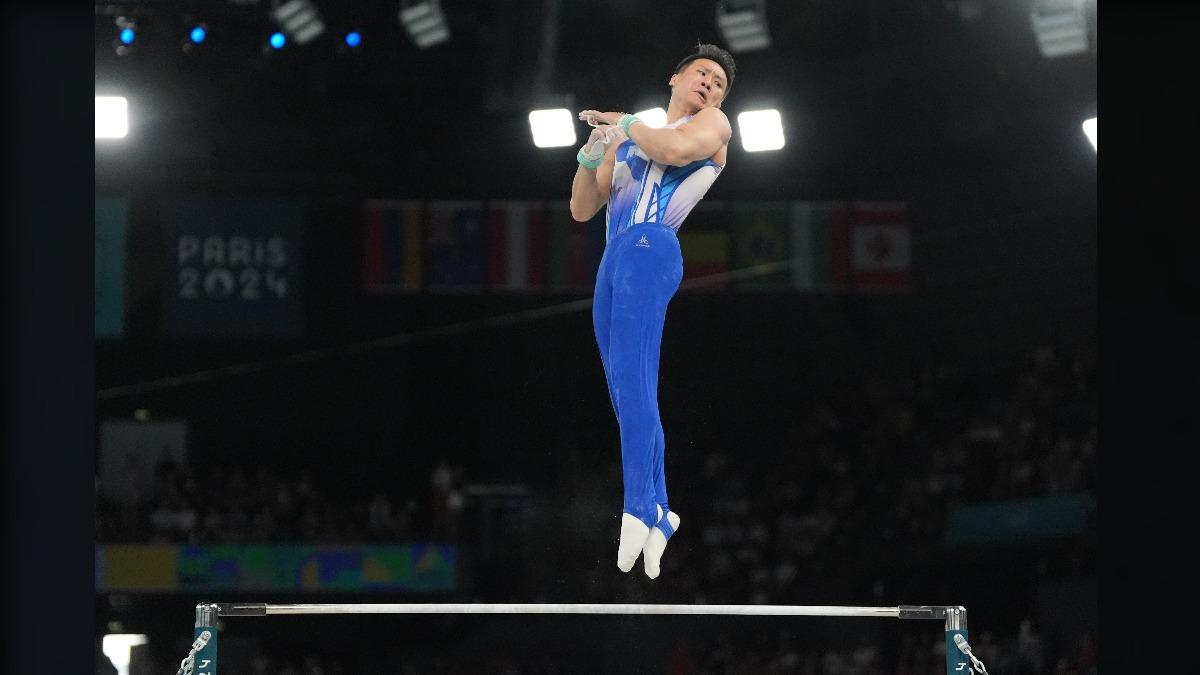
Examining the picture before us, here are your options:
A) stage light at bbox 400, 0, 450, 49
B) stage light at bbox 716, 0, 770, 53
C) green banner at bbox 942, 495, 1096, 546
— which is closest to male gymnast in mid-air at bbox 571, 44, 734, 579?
stage light at bbox 716, 0, 770, 53

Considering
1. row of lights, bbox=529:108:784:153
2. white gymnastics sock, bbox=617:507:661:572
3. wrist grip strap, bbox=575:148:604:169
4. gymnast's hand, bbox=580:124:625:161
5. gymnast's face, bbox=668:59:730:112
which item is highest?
row of lights, bbox=529:108:784:153

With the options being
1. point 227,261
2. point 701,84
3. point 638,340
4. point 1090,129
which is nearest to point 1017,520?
point 1090,129

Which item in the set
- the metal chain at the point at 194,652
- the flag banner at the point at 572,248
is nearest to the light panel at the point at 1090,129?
the flag banner at the point at 572,248

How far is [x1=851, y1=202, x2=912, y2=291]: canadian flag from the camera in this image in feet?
30.8

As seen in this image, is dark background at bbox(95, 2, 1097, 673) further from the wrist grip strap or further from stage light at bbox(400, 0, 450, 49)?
the wrist grip strap

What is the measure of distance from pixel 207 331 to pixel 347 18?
2275 mm

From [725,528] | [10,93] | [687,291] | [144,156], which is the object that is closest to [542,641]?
[725,528]

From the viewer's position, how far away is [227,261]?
993 cm

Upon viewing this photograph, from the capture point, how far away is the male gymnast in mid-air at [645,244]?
6281 millimetres

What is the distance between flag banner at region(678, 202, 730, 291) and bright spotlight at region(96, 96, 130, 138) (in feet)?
12.1

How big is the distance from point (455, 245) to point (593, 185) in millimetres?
3009

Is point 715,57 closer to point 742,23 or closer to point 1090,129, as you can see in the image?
point 742,23

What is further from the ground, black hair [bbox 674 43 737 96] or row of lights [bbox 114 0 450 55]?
row of lights [bbox 114 0 450 55]

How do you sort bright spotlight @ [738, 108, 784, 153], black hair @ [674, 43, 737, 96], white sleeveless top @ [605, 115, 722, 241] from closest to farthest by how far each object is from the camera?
white sleeveless top @ [605, 115, 722, 241] → black hair @ [674, 43, 737, 96] → bright spotlight @ [738, 108, 784, 153]
